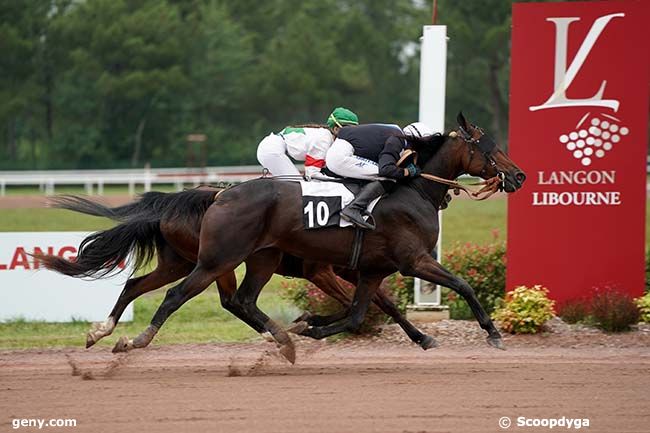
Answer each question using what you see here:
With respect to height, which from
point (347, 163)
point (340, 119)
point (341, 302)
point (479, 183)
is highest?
point (340, 119)

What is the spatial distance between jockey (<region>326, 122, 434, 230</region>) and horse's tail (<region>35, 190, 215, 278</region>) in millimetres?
1198

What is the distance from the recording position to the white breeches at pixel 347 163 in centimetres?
843

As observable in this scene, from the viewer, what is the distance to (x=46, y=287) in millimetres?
11609

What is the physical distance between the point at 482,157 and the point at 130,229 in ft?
10.6

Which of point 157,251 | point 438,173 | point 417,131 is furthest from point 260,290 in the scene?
point 417,131

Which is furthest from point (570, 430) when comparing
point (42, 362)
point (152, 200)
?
point (42, 362)

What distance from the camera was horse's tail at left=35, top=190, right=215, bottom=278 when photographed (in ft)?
28.5

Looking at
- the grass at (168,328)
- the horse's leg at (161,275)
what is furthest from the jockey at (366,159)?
the grass at (168,328)

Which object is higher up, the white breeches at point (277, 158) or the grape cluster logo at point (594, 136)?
the grape cluster logo at point (594, 136)

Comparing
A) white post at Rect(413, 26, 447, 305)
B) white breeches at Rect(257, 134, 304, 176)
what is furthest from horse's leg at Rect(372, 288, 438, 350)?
white post at Rect(413, 26, 447, 305)

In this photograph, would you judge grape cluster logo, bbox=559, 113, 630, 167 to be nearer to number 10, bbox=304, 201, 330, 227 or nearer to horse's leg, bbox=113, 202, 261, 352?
number 10, bbox=304, 201, 330, 227

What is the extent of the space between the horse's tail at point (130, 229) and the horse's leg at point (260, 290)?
0.66m

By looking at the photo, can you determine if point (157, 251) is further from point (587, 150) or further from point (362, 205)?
point (587, 150)

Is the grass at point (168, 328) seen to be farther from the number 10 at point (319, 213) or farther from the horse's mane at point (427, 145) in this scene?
the horse's mane at point (427, 145)
